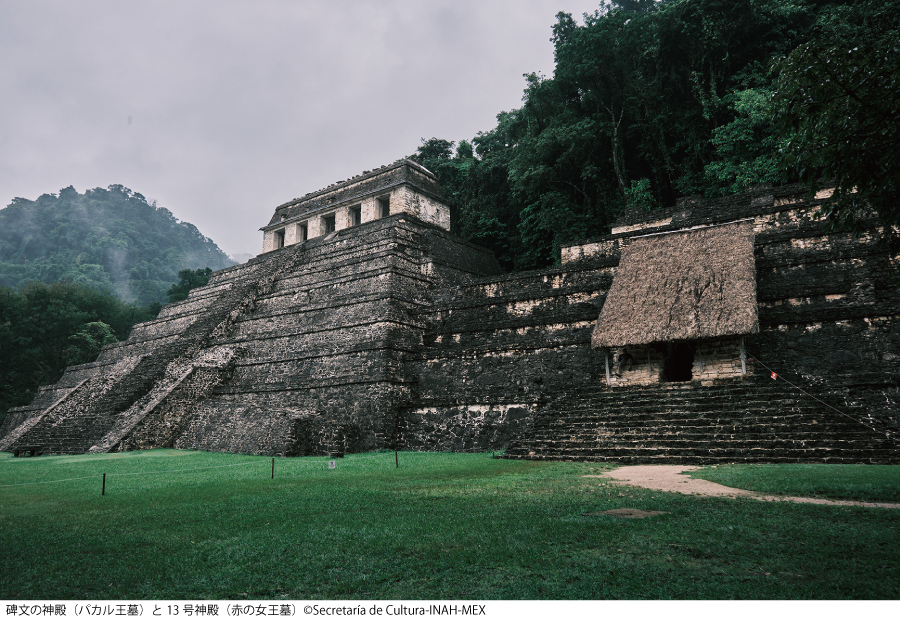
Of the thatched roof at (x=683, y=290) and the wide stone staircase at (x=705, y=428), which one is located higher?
the thatched roof at (x=683, y=290)

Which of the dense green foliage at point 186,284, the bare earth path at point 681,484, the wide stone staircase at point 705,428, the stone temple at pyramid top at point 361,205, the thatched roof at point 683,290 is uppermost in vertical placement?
the stone temple at pyramid top at point 361,205

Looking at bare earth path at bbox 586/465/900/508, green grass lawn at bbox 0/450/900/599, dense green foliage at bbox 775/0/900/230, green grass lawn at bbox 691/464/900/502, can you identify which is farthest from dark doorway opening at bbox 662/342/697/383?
dense green foliage at bbox 775/0/900/230

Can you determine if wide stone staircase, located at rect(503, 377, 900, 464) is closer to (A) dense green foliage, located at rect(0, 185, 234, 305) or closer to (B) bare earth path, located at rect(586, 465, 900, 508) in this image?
(B) bare earth path, located at rect(586, 465, 900, 508)

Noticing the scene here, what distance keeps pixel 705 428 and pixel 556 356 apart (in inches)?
159

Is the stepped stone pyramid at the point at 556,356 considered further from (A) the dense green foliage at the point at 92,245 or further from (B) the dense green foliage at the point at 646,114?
(A) the dense green foliage at the point at 92,245

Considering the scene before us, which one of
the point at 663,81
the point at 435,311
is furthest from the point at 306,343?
the point at 663,81

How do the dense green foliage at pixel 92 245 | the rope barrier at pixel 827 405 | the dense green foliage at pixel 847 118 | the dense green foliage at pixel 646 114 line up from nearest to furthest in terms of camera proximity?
the dense green foliage at pixel 847 118 < the rope barrier at pixel 827 405 < the dense green foliage at pixel 646 114 < the dense green foliage at pixel 92 245

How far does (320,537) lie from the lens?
3.77m

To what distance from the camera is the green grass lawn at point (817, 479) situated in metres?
4.78

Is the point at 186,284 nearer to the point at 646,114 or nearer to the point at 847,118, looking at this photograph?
the point at 646,114

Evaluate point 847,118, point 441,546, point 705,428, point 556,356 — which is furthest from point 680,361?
point 441,546

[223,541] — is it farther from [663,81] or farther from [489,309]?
[663,81]

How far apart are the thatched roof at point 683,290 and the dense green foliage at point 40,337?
26.3 metres

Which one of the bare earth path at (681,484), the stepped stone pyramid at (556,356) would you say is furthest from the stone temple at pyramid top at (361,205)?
the bare earth path at (681,484)
